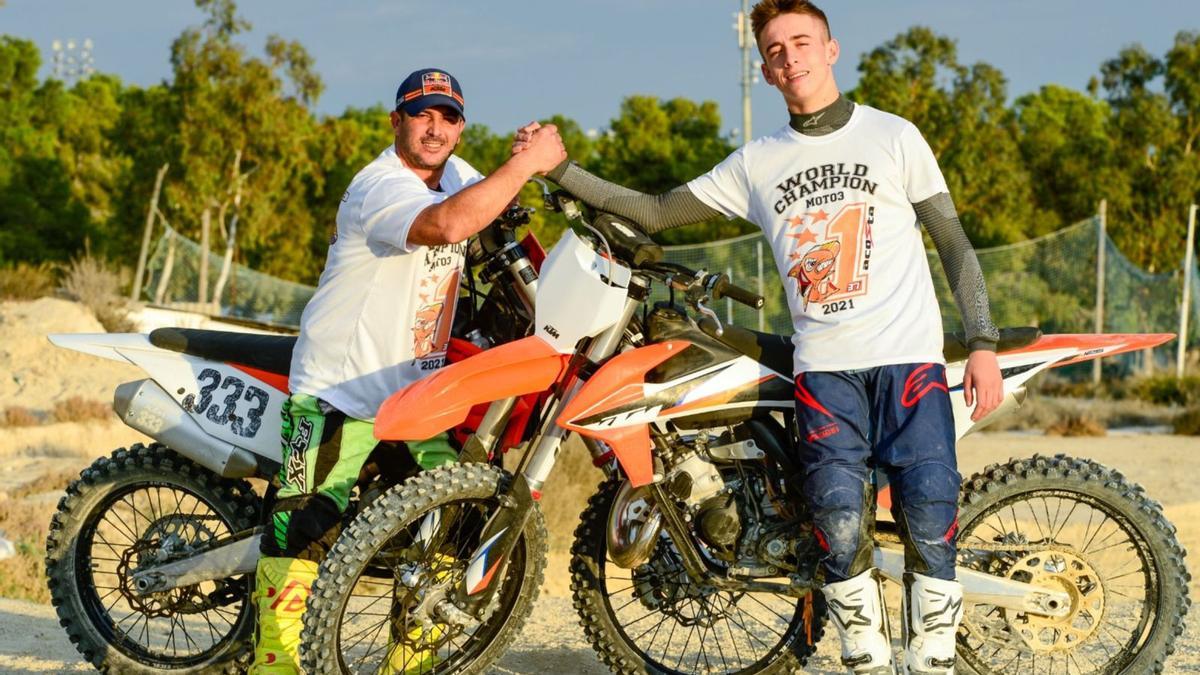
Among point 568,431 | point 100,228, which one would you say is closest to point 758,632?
point 568,431

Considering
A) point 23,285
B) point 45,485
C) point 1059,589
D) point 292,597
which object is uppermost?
point 23,285

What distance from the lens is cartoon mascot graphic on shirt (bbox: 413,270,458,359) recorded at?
4.12 m

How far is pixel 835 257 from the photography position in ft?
12.4

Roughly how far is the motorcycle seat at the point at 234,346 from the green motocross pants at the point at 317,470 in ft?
1.14

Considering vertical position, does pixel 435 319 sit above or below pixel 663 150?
below

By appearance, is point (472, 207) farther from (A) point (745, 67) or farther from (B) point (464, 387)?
(A) point (745, 67)

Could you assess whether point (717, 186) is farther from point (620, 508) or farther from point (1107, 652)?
point (1107, 652)

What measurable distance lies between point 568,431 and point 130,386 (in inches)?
59.9

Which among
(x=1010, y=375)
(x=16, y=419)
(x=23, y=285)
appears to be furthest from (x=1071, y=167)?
(x=1010, y=375)

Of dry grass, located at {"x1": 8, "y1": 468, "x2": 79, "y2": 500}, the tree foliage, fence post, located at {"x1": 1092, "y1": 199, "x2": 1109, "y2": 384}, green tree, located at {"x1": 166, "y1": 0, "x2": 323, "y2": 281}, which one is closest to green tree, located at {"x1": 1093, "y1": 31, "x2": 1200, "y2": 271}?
the tree foliage

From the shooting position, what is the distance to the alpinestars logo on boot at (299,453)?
4.03m

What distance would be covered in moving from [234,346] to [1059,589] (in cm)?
271

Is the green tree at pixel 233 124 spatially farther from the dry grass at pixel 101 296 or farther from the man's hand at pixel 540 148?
the man's hand at pixel 540 148

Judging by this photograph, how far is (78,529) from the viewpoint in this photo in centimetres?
451
